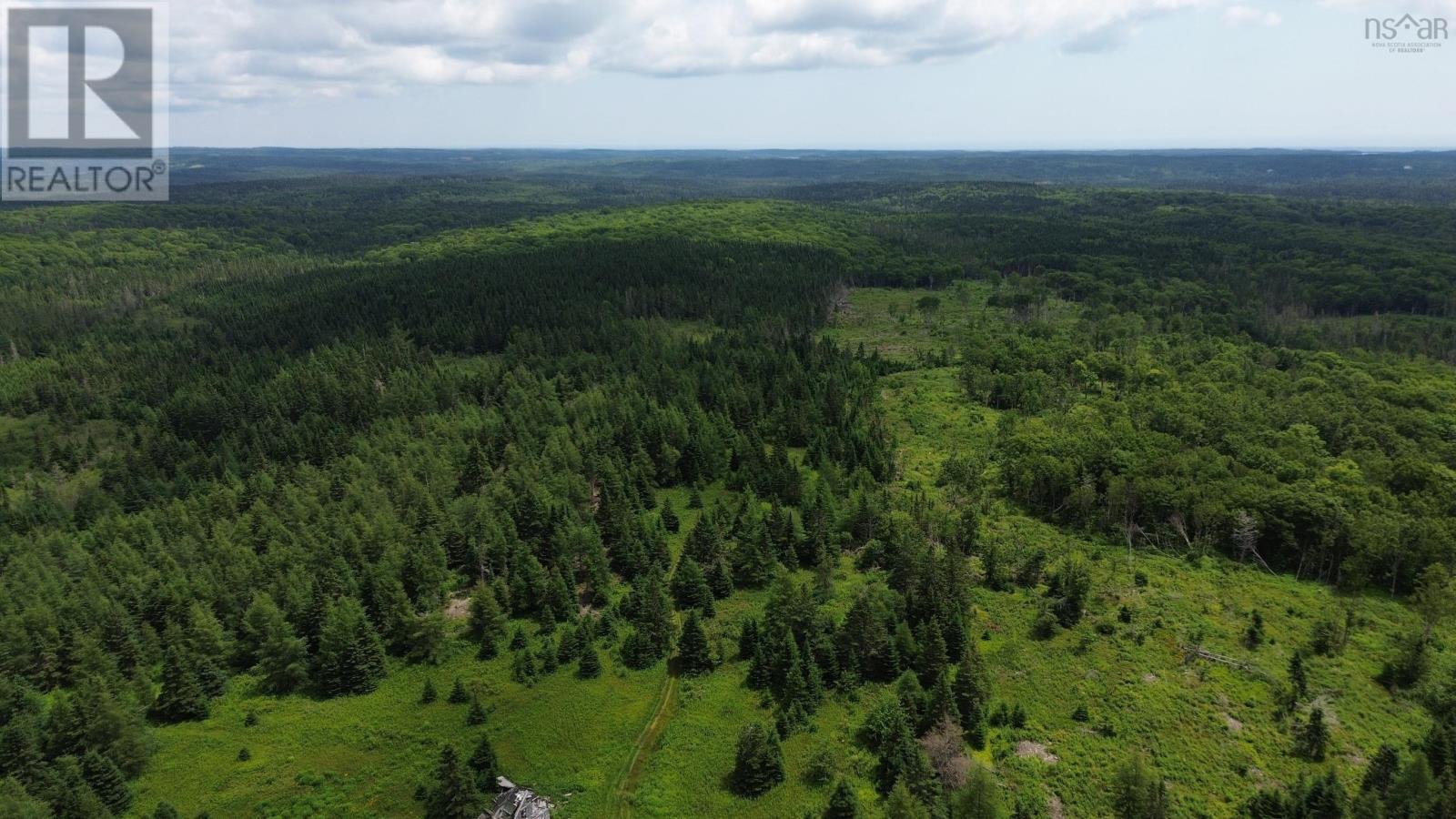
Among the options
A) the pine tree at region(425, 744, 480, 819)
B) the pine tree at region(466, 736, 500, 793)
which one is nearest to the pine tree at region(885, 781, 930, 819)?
the pine tree at region(466, 736, 500, 793)

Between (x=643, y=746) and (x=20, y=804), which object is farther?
(x=643, y=746)

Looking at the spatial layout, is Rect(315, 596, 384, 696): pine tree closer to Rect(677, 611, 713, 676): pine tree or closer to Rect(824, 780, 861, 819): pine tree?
Rect(677, 611, 713, 676): pine tree

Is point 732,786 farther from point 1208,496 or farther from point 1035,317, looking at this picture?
point 1035,317

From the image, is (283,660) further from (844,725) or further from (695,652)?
(844,725)

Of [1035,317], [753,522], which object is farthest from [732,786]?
[1035,317]

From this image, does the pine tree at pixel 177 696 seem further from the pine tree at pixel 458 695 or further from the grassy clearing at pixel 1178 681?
the grassy clearing at pixel 1178 681

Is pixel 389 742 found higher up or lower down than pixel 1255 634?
lower down

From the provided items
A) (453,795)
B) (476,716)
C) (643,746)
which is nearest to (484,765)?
(453,795)
